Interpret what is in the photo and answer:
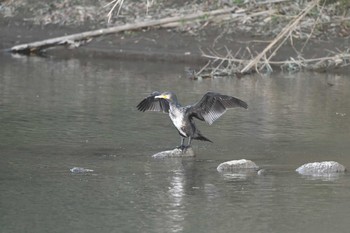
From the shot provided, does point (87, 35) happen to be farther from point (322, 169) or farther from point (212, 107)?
point (322, 169)

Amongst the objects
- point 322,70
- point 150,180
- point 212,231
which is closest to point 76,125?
point 150,180

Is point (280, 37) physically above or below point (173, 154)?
above

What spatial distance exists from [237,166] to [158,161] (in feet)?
3.49

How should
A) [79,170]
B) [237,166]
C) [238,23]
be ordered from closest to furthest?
[79,170] < [237,166] < [238,23]

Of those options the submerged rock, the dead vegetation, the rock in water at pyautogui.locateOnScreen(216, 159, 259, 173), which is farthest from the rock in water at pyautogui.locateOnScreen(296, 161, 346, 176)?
the dead vegetation

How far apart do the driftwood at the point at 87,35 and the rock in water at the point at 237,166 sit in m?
14.2

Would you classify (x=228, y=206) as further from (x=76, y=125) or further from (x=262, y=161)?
(x=76, y=125)

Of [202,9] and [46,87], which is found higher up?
[202,9]

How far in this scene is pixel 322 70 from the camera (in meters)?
Result: 24.2

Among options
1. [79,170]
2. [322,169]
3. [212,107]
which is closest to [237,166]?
[322,169]

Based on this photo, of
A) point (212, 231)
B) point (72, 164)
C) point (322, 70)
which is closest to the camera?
point (212, 231)

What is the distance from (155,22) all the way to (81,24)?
266 centimetres

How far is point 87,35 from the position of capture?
87.0 ft

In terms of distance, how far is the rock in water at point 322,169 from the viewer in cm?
1180
